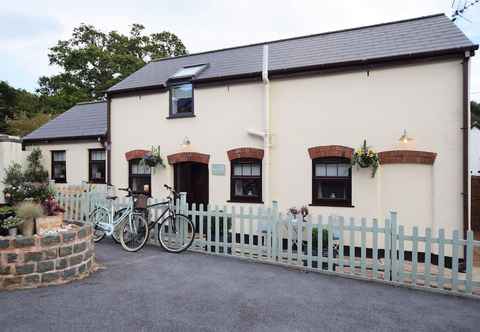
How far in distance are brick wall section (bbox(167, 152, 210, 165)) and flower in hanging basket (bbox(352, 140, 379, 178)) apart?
170 inches

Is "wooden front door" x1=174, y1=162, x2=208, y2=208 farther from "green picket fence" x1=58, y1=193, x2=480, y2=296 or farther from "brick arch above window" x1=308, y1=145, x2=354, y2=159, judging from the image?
"brick arch above window" x1=308, y1=145, x2=354, y2=159

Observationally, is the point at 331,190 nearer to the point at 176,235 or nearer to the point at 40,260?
the point at 176,235

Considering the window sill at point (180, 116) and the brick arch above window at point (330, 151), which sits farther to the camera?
the window sill at point (180, 116)

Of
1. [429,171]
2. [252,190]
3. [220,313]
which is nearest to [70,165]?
[252,190]

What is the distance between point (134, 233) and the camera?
711 centimetres

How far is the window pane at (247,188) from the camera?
30.0 feet

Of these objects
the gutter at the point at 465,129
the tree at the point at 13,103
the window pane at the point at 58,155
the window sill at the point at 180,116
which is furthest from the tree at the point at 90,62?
the gutter at the point at 465,129

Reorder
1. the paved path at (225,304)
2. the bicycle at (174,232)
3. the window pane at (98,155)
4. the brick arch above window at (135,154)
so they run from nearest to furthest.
Result: the paved path at (225,304)
the bicycle at (174,232)
the brick arch above window at (135,154)
the window pane at (98,155)

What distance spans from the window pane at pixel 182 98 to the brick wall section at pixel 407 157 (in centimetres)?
591

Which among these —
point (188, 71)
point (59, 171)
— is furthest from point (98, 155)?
point (188, 71)

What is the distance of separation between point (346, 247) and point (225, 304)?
5.00 meters

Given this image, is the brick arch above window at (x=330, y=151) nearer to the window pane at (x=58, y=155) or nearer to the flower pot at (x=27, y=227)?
the flower pot at (x=27, y=227)

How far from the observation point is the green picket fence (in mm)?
4926

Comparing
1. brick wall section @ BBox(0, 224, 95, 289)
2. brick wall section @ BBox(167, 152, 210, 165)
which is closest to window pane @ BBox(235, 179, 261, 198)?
brick wall section @ BBox(167, 152, 210, 165)
